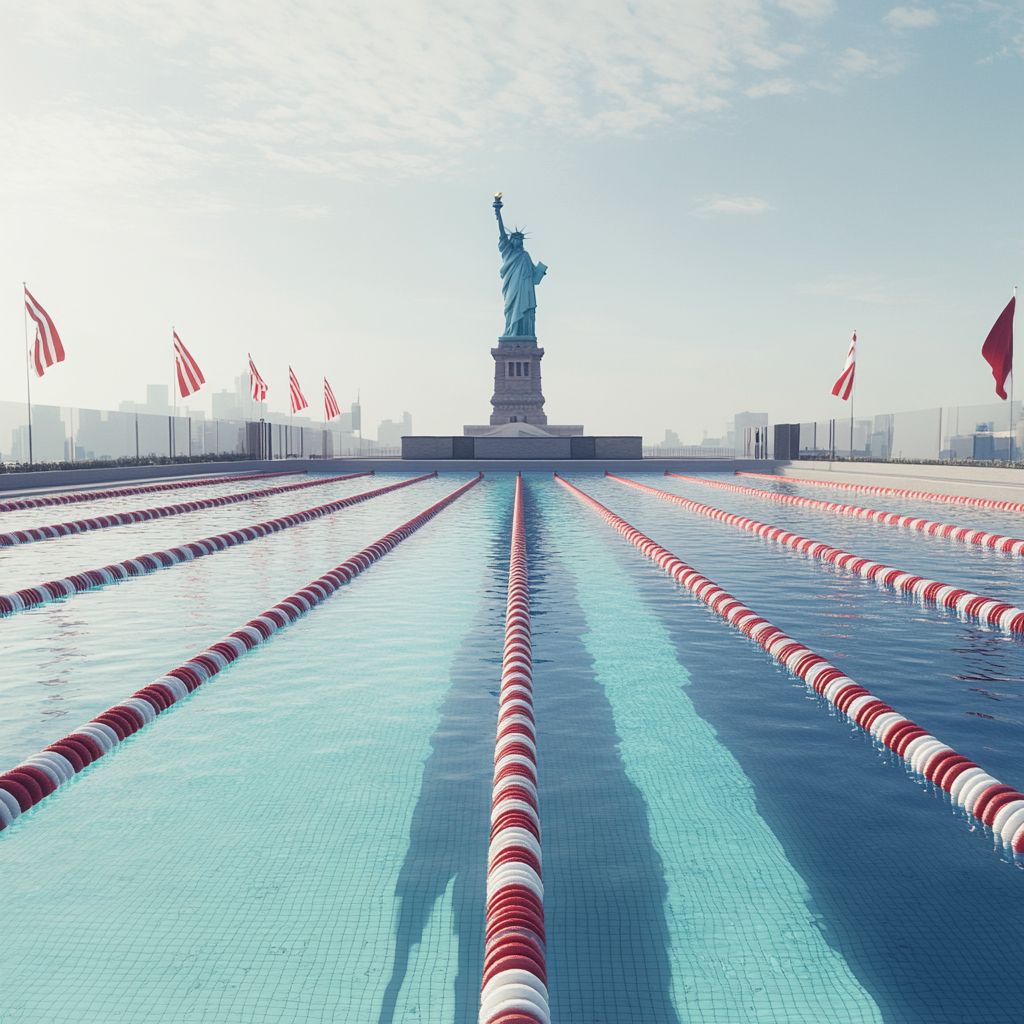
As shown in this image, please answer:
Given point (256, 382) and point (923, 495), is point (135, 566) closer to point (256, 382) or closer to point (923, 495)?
point (923, 495)

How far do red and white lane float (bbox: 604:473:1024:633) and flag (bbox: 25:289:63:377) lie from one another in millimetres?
17679

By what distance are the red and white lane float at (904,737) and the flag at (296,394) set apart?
2946 centimetres

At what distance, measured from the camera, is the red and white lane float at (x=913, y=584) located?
22.6 ft

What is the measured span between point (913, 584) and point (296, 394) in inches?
1166

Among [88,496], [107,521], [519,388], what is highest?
[519,388]

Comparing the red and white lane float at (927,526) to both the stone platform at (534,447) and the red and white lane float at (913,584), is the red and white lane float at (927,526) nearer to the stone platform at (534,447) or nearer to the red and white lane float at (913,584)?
the red and white lane float at (913,584)

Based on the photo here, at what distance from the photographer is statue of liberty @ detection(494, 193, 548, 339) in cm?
4981

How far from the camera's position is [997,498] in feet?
53.4

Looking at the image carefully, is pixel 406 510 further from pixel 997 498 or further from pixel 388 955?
pixel 388 955

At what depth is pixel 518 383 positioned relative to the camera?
48.6 m

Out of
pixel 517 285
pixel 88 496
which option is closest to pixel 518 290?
pixel 517 285

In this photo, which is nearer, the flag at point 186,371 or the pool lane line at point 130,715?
the pool lane line at point 130,715

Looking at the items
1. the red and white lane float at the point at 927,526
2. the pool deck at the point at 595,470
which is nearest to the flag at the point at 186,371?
the pool deck at the point at 595,470

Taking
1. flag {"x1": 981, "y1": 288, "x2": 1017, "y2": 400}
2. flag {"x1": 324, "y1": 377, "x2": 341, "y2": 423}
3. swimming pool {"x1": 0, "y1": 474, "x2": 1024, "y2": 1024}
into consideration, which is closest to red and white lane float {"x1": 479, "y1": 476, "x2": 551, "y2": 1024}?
swimming pool {"x1": 0, "y1": 474, "x2": 1024, "y2": 1024}
